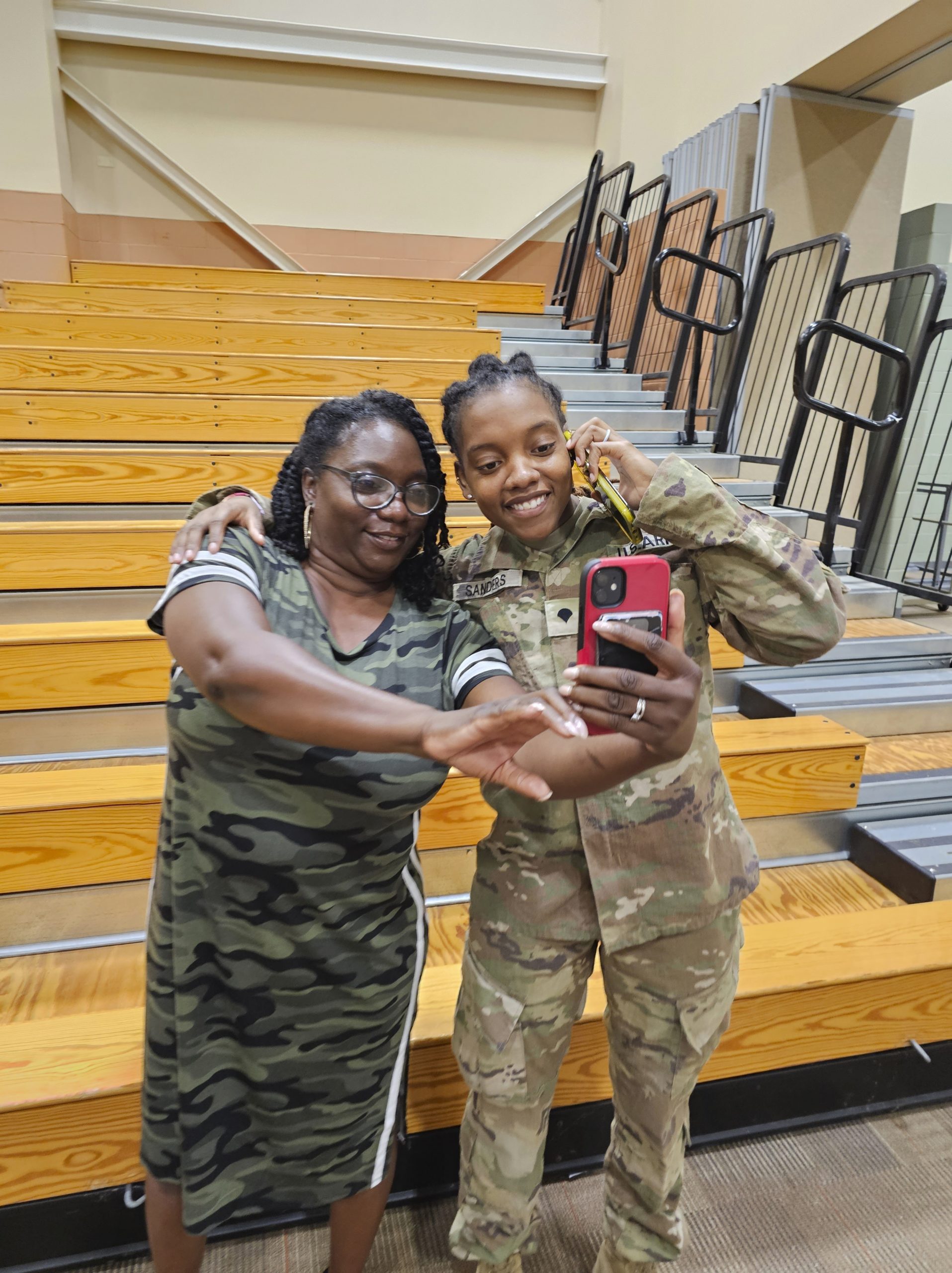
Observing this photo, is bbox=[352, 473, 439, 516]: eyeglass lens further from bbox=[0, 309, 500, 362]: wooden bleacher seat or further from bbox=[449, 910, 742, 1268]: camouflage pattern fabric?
bbox=[0, 309, 500, 362]: wooden bleacher seat

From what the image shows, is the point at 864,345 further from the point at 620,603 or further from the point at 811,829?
the point at 620,603

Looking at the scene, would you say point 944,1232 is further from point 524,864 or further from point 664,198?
point 664,198

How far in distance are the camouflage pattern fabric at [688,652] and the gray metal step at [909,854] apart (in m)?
1.10

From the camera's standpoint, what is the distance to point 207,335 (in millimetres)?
3125

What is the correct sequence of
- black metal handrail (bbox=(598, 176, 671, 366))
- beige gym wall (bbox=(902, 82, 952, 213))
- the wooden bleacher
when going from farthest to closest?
beige gym wall (bbox=(902, 82, 952, 213)), black metal handrail (bbox=(598, 176, 671, 366)), the wooden bleacher

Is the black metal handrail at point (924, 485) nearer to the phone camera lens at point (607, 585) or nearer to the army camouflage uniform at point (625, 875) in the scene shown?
the army camouflage uniform at point (625, 875)

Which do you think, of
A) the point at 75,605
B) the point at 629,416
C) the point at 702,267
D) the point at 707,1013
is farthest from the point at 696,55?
the point at 707,1013

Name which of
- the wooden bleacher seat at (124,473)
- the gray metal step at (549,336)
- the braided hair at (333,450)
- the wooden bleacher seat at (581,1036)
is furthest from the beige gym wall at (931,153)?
the braided hair at (333,450)

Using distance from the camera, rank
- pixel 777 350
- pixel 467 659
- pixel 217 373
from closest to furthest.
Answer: pixel 467 659
pixel 217 373
pixel 777 350

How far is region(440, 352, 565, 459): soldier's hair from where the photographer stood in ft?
2.85

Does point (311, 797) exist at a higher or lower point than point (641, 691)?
lower

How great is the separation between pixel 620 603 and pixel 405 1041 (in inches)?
25.0

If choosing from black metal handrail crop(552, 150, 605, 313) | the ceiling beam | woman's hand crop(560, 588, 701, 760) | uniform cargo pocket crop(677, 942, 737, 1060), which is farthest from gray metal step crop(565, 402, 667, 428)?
the ceiling beam

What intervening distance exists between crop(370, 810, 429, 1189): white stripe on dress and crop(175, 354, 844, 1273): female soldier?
75 millimetres
